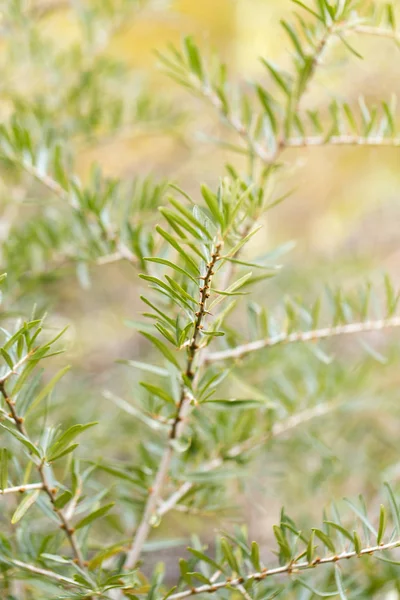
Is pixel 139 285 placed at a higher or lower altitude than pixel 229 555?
higher

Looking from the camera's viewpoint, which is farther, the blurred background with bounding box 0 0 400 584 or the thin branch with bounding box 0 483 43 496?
the blurred background with bounding box 0 0 400 584

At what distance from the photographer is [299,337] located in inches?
10.9

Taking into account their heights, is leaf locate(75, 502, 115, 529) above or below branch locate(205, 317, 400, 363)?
below

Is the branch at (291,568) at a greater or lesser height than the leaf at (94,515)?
lesser

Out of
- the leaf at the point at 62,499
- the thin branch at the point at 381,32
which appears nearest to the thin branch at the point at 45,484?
the leaf at the point at 62,499

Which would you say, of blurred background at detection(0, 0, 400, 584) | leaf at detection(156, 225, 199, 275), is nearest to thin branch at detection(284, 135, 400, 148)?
blurred background at detection(0, 0, 400, 584)

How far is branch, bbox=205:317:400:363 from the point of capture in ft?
0.86

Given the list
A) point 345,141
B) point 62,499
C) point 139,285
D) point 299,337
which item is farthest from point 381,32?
point 139,285

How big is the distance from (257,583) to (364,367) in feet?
0.70

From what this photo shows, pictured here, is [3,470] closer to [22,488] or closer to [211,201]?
[22,488]

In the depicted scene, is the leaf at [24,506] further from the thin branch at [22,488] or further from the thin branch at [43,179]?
the thin branch at [43,179]

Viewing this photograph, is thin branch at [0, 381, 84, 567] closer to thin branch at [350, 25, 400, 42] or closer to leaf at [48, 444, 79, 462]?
leaf at [48, 444, 79, 462]

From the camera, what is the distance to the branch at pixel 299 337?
10.4 inches

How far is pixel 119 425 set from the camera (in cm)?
43
